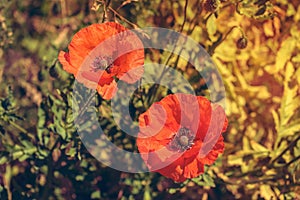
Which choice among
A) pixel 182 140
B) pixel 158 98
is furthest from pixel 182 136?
pixel 158 98

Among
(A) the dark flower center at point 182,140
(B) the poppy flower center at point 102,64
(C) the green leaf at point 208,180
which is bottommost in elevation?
(C) the green leaf at point 208,180

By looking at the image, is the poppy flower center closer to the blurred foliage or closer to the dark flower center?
the blurred foliage

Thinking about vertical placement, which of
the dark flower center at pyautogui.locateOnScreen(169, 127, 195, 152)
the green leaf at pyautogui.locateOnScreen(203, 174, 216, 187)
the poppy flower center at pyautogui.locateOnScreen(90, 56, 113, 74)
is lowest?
the green leaf at pyautogui.locateOnScreen(203, 174, 216, 187)

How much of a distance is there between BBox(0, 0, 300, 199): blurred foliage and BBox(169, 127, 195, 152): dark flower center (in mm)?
282

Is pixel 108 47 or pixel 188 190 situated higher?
pixel 108 47

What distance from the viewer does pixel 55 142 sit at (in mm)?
1903

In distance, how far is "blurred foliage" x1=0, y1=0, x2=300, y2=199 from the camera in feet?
6.09

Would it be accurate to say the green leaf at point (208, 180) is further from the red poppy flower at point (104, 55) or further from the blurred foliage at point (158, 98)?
the red poppy flower at point (104, 55)

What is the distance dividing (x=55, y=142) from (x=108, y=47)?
1.73 ft

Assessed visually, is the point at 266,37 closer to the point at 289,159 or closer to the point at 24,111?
the point at 289,159

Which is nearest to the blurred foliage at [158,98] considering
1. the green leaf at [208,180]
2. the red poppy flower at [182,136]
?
the green leaf at [208,180]

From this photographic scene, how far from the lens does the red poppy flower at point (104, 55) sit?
144 centimetres

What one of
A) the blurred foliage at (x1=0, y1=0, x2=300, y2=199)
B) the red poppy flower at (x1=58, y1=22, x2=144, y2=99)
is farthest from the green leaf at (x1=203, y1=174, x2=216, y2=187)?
the red poppy flower at (x1=58, y1=22, x2=144, y2=99)

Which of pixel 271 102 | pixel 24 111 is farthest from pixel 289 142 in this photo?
pixel 24 111
